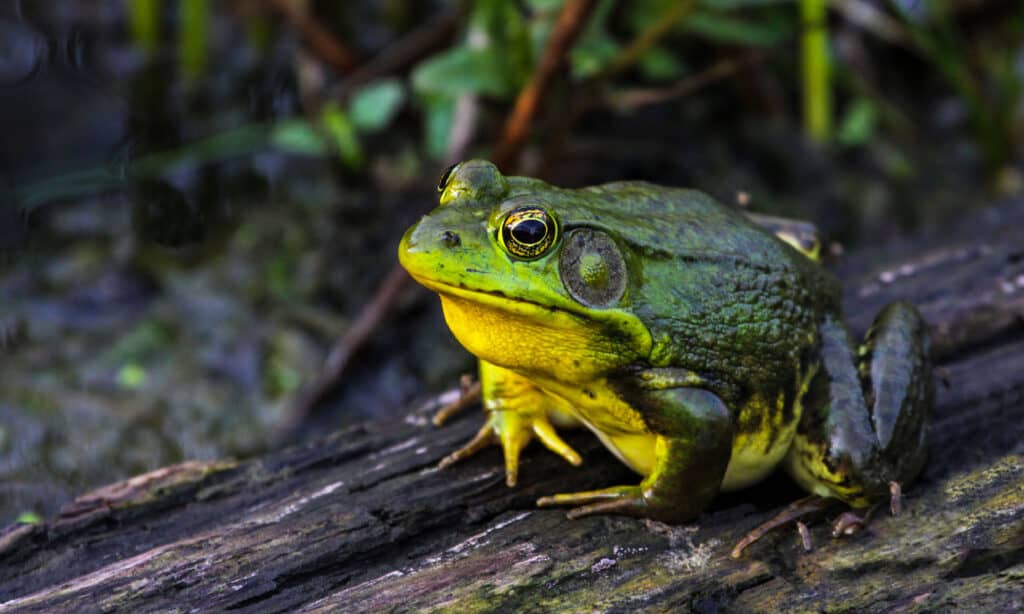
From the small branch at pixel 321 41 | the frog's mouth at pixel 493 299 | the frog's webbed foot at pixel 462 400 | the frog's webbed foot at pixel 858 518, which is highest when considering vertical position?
the small branch at pixel 321 41

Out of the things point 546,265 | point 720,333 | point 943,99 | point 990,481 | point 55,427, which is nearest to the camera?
point 546,265

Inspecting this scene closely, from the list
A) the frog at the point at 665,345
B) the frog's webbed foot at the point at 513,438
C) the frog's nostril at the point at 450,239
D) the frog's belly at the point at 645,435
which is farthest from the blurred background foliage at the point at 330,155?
the frog's nostril at the point at 450,239

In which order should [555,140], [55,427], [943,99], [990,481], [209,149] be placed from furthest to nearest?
[943,99] < [209,149] < [555,140] < [55,427] < [990,481]

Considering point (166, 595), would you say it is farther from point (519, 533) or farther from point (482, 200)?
point (482, 200)

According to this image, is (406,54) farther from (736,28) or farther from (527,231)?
(527,231)

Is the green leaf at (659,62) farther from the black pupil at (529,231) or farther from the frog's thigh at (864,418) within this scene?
the black pupil at (529,231)

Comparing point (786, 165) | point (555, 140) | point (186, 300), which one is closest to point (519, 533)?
point (555, 140)

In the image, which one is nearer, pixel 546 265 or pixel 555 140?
pixel 546 265
